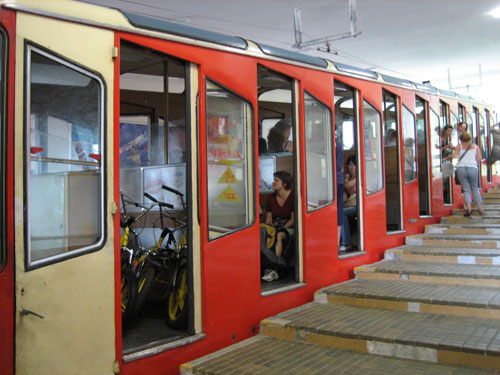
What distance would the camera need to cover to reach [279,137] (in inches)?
295

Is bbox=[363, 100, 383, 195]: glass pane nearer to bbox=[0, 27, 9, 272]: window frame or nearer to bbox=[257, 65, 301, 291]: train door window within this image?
bbox=[257, 65, 301, 291]: train door window

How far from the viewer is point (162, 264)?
470 centimetres

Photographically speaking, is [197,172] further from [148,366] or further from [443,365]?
[443,365]

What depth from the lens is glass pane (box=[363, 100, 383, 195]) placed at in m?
6.77

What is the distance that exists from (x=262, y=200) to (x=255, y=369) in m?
3.29

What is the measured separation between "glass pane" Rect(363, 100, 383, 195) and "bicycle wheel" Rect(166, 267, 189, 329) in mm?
3026

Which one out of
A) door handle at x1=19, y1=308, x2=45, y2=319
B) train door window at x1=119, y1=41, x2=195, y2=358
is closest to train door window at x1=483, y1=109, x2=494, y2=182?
train door window at x1=119, y1=41, x2=195, y2=358

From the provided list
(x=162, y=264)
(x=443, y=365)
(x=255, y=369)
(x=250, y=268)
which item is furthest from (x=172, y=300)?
(x=443, y=365)

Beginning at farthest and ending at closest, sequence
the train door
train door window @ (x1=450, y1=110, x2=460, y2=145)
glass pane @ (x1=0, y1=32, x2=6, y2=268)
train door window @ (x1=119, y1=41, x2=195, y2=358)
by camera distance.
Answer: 1. train door window @ (x1=450, y1=110, x2=460, y2=145)
2. train door window @ (x1=119, y1=41, x2=195, y2=358)
3. the train door
4. glass pane @ (x1=0, y1=32, x2=6, y2=268)

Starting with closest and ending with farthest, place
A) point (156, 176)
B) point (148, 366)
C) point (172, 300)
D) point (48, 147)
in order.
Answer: point (48, 147), point (148, 366), point (172, 300), point (156, 176)

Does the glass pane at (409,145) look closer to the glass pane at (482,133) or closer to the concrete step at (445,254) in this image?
the concrete step at (445,254)

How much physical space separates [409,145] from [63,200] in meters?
5.86

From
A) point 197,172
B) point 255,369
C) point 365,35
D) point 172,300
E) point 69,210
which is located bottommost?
point 255,369

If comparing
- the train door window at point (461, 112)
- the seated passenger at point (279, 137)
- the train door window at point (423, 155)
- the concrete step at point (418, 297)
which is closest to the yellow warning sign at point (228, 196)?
the concrete step at point (418, 297)
